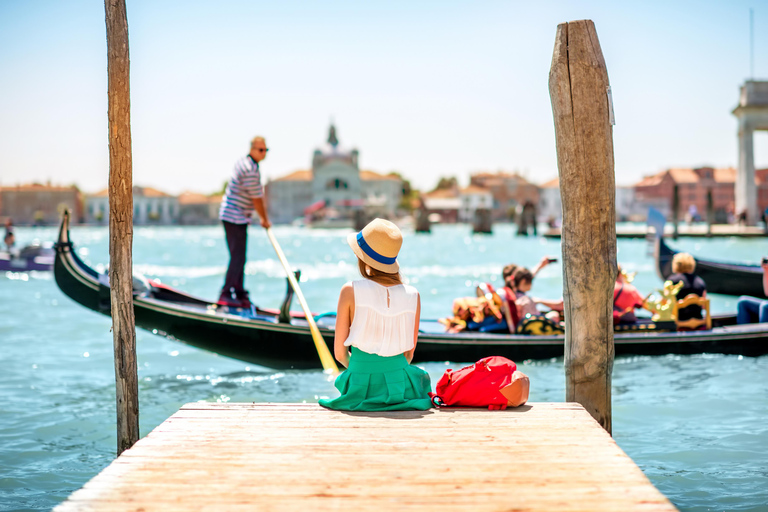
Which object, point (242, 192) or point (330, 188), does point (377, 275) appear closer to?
point (242, 192)

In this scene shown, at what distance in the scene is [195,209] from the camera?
85.9 m

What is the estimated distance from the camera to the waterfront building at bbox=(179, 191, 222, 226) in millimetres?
85250

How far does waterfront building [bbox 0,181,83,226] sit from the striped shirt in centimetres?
8081

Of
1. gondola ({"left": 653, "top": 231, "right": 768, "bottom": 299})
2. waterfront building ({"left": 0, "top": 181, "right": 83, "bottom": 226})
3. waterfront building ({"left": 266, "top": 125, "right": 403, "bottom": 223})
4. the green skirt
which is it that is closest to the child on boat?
the green skirt

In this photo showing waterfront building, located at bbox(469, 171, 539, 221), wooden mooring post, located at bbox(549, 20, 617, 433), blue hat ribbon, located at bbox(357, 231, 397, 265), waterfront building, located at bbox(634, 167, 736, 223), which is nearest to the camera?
blue hat ribbon, located at bbox(357, 231, 397, 265)

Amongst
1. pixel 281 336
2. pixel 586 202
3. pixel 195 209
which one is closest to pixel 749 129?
pixel 281 336

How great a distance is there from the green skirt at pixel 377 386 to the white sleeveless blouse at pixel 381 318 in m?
0.07

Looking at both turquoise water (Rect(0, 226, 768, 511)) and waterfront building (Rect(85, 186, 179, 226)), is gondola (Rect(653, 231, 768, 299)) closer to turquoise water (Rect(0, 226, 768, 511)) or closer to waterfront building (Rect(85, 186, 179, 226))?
turquoise water (Rect(0, 226, 768, 511))

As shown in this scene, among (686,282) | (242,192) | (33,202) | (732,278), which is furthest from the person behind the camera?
(33,202)

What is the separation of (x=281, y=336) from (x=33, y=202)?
83688 millimetres

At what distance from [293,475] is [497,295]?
161 inches

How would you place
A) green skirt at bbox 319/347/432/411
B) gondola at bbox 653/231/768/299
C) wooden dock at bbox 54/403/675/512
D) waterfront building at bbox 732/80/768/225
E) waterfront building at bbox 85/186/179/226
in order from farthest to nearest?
waterfront building at bbox 85/186/179/226 < waterfront building at bbox 732/80/768/225 < gondola at bbox 653/231/768/299 < green skirt at bbox 319/347/432/411 < wooden dock at bbox 54/403/675/512

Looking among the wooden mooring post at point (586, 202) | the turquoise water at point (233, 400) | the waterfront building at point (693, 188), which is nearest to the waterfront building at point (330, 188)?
the waterfront building at point (693, 188)

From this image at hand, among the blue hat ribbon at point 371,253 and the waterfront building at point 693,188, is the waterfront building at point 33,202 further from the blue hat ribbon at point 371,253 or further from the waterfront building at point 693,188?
the blue hat ribbon at point 371,253
